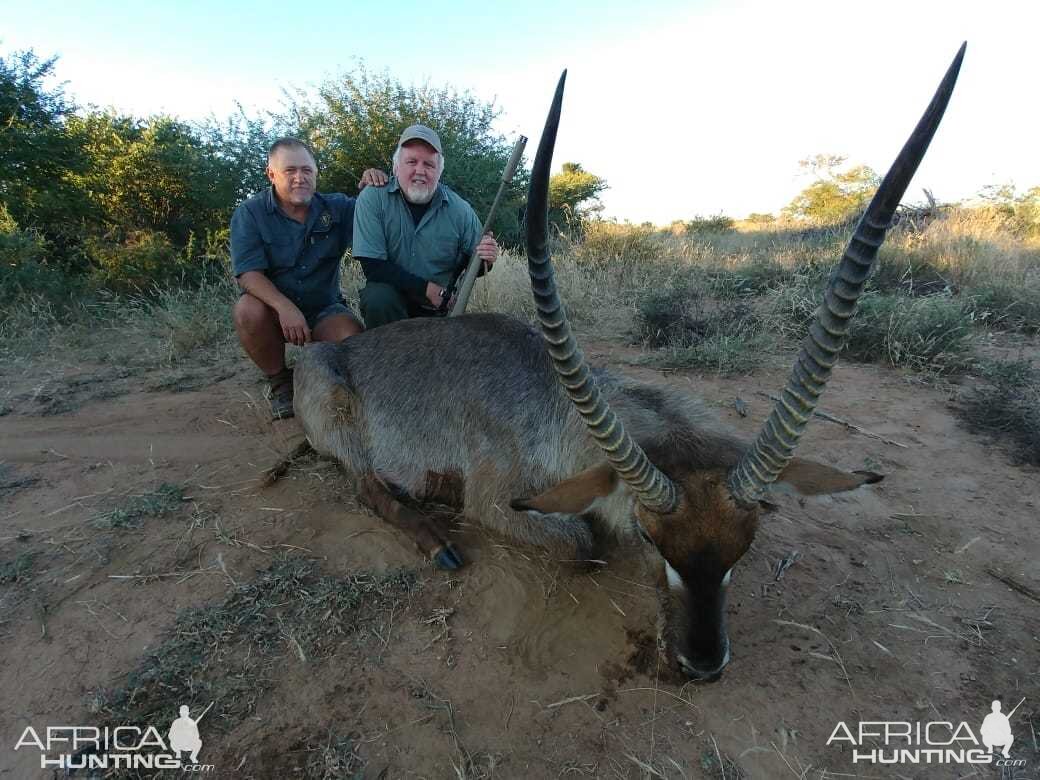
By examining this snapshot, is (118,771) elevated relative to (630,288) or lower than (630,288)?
lower

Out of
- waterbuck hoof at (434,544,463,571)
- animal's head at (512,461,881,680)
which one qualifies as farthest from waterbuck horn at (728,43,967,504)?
waterbuck hoof at (434,544,463,571)

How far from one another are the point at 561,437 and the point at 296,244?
13.8 ft

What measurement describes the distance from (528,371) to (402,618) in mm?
1755

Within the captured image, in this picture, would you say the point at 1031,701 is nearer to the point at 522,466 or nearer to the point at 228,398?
the point at 522,466

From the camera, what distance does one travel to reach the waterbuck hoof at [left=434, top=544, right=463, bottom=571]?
11.9 ft

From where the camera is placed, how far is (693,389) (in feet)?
20.2

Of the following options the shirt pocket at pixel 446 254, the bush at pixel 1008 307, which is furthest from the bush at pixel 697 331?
the bush at pixel 1008 307

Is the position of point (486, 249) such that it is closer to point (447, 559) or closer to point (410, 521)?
point (410, 521)

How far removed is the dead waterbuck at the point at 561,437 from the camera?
211 centimetres

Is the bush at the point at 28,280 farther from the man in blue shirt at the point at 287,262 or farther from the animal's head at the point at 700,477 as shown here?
the animal's head at the point at 700,477

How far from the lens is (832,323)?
2068 millimetres

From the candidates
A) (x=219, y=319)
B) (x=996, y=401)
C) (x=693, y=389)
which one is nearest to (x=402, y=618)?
(x=693, y=389)

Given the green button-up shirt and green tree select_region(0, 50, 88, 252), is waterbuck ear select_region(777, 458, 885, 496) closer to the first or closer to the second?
the green button-up shirt

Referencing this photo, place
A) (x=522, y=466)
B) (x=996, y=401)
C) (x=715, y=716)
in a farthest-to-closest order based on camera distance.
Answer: (x=996, y=401) → (x=522, y=466) → (x=715, y=716)
